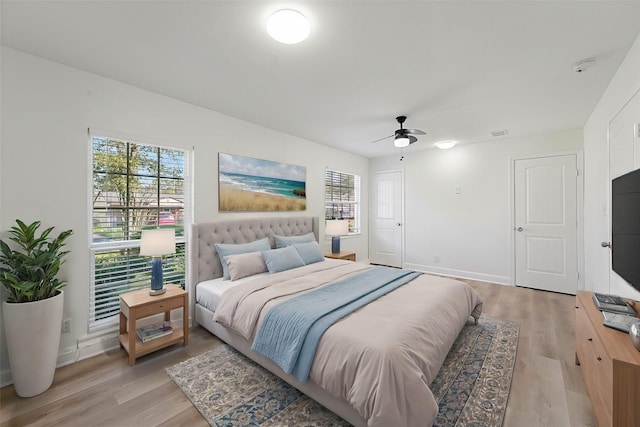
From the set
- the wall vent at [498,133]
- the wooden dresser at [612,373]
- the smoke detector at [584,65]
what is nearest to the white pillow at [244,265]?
the wooden dresser at [612,373]

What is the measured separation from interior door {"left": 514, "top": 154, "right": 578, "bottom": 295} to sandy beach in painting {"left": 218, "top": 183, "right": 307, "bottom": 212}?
3.62m

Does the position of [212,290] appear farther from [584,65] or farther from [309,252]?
[584,65]

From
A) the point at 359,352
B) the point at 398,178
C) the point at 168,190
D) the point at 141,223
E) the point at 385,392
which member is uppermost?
the point at 398,178

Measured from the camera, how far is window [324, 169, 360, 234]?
519cm

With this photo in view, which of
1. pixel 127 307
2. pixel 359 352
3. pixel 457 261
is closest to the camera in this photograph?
pixel 359 352

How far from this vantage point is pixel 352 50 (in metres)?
2.02

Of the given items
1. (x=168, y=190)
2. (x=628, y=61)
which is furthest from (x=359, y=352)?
(x=628, y=61)

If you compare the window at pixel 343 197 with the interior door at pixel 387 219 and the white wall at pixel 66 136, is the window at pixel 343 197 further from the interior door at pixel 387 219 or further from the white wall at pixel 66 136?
the white wall at pixel 66 136

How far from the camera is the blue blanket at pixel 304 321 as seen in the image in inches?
68.4

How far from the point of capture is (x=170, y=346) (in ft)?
8.43

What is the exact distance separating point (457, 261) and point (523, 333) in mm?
2283

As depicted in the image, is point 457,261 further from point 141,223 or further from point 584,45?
point 141,223

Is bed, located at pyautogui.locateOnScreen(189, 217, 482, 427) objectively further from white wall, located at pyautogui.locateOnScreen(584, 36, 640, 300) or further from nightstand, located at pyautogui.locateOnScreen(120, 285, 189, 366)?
white wall, located at pyautogui.locateOnScreen(584, 36, 640, 300)

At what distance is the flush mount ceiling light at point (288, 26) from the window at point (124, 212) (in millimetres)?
1871
